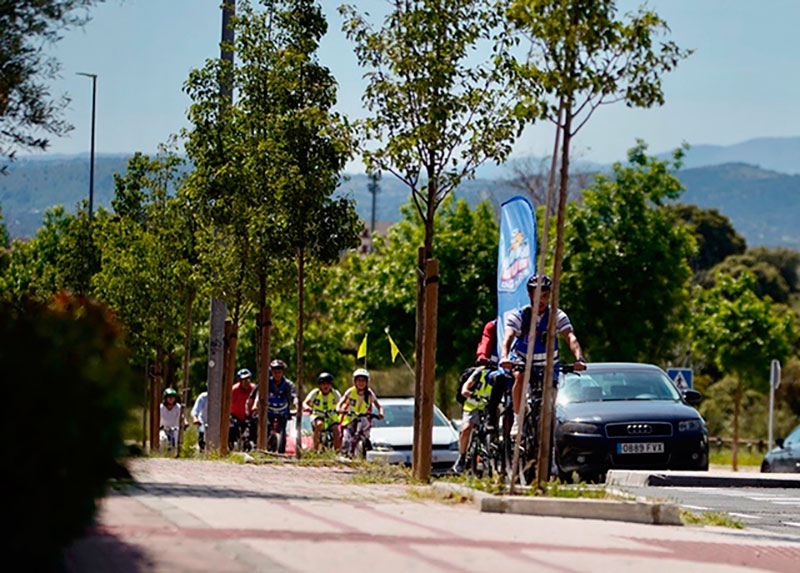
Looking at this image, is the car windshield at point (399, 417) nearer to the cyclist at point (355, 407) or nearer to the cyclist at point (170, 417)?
the cyclist at point (355, 407)

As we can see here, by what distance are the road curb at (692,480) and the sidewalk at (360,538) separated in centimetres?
708

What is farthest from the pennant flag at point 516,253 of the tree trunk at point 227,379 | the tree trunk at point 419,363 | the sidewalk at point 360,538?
the sidewalk at point 360,538

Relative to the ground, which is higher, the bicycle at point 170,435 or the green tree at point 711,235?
the green tree at point 711,235

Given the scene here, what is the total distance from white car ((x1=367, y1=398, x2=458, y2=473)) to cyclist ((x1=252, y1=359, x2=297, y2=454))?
1388mm

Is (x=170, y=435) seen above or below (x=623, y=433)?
below

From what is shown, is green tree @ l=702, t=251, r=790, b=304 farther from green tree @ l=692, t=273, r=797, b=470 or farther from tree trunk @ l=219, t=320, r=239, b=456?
tree trunk @ l=219, t=320, r=239, b=456

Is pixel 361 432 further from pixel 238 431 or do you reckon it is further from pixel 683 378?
pixel 683 378

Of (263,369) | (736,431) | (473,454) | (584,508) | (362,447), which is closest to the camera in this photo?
(584,508)

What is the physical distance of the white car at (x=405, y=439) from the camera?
23797mm

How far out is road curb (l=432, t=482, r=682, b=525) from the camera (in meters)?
10.5

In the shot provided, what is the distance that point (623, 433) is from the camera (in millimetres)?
19906

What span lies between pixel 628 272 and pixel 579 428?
23613 mm

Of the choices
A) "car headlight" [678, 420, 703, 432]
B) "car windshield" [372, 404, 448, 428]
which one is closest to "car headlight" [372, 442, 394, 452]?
"car windshield" [372, 404, 448, 428]

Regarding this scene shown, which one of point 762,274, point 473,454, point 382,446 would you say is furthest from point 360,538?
point 762,274
